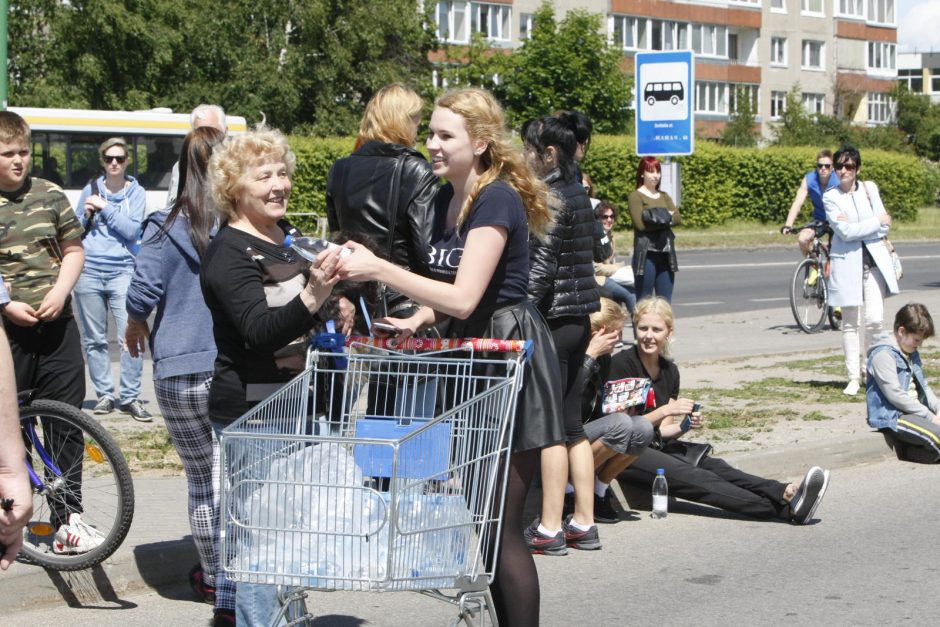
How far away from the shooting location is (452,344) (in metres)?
4.09

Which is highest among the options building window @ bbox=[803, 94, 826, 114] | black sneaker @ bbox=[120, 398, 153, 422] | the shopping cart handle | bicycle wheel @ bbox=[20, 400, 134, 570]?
building window @ bbox=[803, 94, 826, 114]

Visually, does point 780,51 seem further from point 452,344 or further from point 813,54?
point 452,344

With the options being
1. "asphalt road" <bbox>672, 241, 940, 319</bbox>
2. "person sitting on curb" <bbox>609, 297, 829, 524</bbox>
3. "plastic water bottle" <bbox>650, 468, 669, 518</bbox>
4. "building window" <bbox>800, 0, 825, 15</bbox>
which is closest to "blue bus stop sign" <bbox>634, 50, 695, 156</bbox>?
"asphalt road" <bbox>672, 241, 940, 319</bbox>

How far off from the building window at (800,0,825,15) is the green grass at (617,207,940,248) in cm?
3838

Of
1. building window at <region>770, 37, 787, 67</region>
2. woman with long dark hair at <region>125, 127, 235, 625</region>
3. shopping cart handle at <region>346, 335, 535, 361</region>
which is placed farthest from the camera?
building window at <region>770, 37, 787, 67</region>

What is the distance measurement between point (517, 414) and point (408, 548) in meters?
0.82

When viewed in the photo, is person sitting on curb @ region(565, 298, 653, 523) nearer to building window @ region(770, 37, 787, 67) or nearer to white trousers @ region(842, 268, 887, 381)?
white trousers @ region(842, 268, 887, 381)

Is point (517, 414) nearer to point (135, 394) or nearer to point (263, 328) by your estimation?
point (263, 328)

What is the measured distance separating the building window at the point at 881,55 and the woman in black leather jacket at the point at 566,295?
89.0 m

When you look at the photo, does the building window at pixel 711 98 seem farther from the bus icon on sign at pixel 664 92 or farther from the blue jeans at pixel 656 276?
the blue jeans at pixel 656 276

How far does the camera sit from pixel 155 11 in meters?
41.0

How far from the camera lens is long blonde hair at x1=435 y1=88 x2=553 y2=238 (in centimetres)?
425

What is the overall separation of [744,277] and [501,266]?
2147 cm

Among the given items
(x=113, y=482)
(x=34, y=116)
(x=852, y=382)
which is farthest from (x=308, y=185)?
(x=113, y=482)
